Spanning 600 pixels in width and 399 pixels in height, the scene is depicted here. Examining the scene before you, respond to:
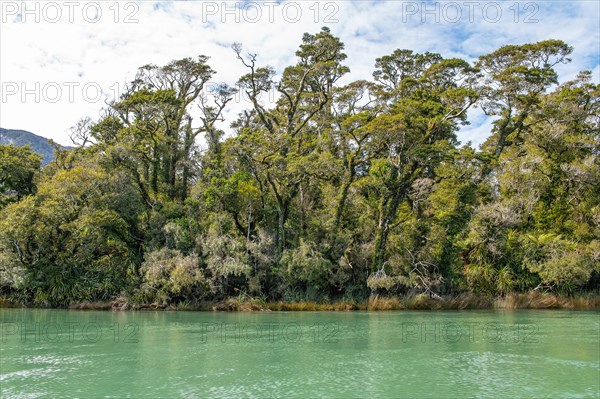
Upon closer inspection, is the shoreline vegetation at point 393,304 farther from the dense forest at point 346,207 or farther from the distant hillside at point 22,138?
the distant hillside at point 22,138

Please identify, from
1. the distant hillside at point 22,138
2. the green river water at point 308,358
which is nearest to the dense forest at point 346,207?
the green river water at point 308,358

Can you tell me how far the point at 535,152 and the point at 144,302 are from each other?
26.0 metres

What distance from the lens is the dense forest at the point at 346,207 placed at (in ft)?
99.7

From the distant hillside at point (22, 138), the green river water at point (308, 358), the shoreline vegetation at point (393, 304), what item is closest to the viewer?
the green river water at point (308, 358)

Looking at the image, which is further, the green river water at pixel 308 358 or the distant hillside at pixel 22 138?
the distant hillside at pixel 22 138

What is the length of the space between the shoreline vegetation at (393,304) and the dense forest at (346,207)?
59cm

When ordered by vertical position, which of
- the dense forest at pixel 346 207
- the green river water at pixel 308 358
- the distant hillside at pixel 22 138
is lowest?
the green river water at pixel 308 358

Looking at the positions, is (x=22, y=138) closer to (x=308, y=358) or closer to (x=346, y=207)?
(x=346, y=207)

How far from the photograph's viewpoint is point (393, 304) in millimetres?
29875

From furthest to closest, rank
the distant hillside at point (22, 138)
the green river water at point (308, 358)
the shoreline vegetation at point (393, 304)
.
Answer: the distant hillside at point (22, 138) < the shoreline vegetation at point (393, 304) < the green river water at point (308, 358)

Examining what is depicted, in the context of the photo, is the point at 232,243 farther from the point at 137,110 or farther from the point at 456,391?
the point at 456,391

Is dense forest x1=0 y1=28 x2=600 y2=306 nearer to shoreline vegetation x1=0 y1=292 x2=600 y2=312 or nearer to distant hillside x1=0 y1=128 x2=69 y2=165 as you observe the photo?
shoreline vegetation x1=0 y1=292 x2=600 y2=312

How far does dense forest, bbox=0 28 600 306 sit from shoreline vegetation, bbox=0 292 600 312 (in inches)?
23.3

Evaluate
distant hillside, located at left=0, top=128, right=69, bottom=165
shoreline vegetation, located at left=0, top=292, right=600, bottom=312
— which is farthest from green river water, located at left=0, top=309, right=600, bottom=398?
distant hillside, located at left=0, top=128, right=69, bottom=165
